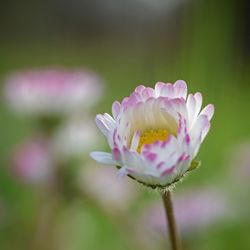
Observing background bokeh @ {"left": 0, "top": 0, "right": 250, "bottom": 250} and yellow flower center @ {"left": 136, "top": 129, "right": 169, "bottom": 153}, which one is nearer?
yellow flower center @ {"left": 136, "top": 129, "right": 169, "bottom": 153}

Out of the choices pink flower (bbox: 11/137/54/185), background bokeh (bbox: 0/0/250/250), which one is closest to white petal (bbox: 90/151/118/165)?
background bokeh (bbox: 0/0/250/250)

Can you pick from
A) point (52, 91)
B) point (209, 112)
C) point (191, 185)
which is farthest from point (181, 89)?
point (191, 185)

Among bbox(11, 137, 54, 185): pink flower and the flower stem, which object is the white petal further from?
bbox(11, 137, 54, 185): pink flower

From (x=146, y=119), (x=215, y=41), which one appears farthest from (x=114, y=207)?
(x=146, y=119)

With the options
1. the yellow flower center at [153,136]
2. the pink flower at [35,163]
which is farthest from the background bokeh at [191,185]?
the yellow flower center at [153,136]

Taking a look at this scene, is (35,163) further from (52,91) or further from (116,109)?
(116,109)
